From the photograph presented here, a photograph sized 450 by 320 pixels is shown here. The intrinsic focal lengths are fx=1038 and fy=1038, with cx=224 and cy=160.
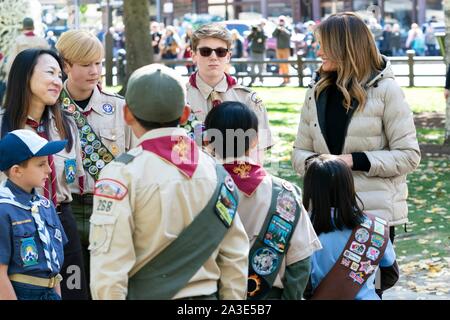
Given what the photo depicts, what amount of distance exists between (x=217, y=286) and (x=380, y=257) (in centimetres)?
123

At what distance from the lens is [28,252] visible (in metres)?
4.85

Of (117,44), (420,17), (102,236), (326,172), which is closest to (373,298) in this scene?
(326,172)

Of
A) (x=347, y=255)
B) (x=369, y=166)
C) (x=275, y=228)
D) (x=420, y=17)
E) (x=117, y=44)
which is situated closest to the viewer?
(x=275, y=228)

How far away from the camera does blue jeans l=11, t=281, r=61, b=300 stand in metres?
4.84

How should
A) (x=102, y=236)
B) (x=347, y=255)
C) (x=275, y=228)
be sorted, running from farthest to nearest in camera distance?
(x=347, y=255) < (x=275, y=228) < (x=102, y=236)

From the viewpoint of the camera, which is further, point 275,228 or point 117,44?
point 117,44

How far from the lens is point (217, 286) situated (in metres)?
4.18

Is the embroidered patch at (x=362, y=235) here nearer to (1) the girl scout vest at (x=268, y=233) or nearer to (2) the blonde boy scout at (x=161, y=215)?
(1) the girl scout vest at (x=268, y=233)

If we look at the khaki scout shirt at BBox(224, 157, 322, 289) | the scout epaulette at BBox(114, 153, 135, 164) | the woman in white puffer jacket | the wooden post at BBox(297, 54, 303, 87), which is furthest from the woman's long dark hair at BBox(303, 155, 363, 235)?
the wooden post at BBox(297, 54, 303, 87)

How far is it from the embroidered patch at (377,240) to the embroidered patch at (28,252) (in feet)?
5.33

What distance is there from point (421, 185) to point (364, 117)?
24.9 ft

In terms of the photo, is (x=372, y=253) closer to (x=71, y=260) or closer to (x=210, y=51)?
(x=71, y=260)

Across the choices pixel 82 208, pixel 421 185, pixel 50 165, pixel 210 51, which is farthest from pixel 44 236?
pixel 421 185

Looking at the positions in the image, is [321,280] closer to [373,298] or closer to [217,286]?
[373,298]
